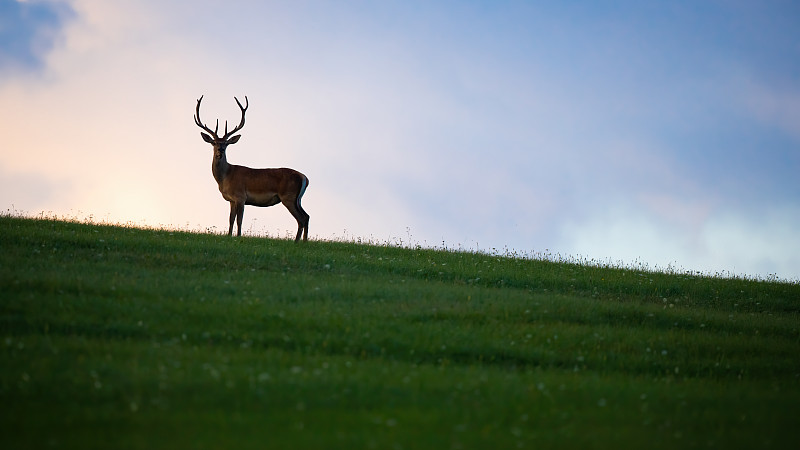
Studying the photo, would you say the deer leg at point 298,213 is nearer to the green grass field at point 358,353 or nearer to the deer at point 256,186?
the deer at point 256,186

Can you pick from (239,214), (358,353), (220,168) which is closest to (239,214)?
(239,214)

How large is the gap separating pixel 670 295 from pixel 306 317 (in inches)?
459

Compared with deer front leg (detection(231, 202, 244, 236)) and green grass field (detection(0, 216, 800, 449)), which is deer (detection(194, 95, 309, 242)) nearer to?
deer front leg (detection(231, 202, 244, 236))

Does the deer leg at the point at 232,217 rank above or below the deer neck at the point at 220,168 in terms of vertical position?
below

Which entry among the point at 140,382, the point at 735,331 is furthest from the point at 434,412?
the point at 735,331

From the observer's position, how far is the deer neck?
986 inches

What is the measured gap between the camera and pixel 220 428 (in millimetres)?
8156

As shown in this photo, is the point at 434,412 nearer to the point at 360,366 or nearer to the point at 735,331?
the point at 360,366

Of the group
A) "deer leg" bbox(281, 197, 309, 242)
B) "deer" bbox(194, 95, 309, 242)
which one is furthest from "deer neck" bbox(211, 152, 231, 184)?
"deer leg" bbox(281, 197, 309, 242)

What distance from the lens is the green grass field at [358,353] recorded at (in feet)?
27.9

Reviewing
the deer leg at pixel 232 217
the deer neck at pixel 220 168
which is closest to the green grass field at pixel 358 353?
the deer leg at pixel 232 217

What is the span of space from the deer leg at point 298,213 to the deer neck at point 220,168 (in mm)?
2029

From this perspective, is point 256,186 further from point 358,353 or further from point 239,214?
point 358,353

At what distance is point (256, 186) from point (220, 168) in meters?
1.32
